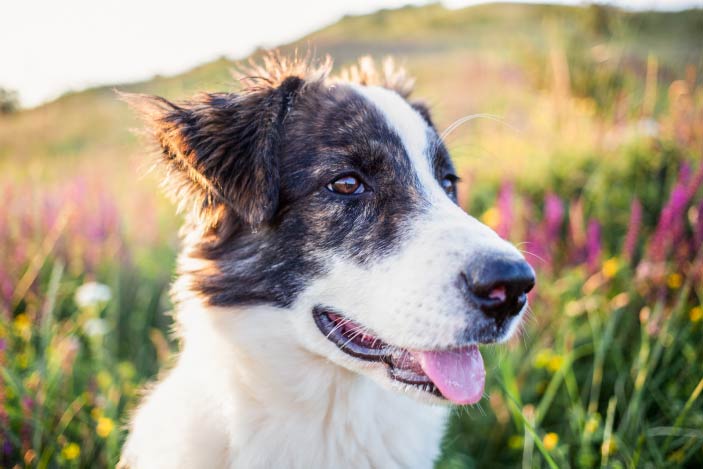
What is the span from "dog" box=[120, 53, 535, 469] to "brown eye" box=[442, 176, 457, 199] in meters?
0.30

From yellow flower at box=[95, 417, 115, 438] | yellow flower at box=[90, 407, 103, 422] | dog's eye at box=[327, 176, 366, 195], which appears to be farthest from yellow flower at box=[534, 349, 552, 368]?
yellow flower at box=[90, 407, 103, 422]

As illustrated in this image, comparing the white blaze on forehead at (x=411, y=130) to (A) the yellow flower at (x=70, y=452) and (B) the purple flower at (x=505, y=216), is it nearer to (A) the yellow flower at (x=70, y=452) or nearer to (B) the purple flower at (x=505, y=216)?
(B) the purple flower at (x=505, y=216)

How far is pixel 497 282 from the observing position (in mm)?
1851

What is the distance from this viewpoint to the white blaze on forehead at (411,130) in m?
2.45

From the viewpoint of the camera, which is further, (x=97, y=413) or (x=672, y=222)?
(x=672, y=222)

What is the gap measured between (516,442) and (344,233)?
185 cm

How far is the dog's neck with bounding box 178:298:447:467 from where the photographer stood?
2299mm

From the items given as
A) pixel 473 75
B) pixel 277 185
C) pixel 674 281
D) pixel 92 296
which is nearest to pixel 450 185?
pixel 277 185

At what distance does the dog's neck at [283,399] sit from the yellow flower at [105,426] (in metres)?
0.83

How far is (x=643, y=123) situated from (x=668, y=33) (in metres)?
8.45

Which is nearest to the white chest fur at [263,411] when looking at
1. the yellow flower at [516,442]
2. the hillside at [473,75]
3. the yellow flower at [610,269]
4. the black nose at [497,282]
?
the black nose at [497,282]

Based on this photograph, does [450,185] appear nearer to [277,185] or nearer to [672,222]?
[277,185]

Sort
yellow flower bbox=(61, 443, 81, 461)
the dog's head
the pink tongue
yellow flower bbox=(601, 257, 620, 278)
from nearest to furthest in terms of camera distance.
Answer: the dog's head, the pink tongue, yellow flower bbox=(61, 443, 81, 461), yellow flower bbox=(601, 257, 620, 278)

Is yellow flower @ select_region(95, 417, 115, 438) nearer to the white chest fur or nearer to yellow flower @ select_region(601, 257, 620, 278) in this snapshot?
the white chest fur
